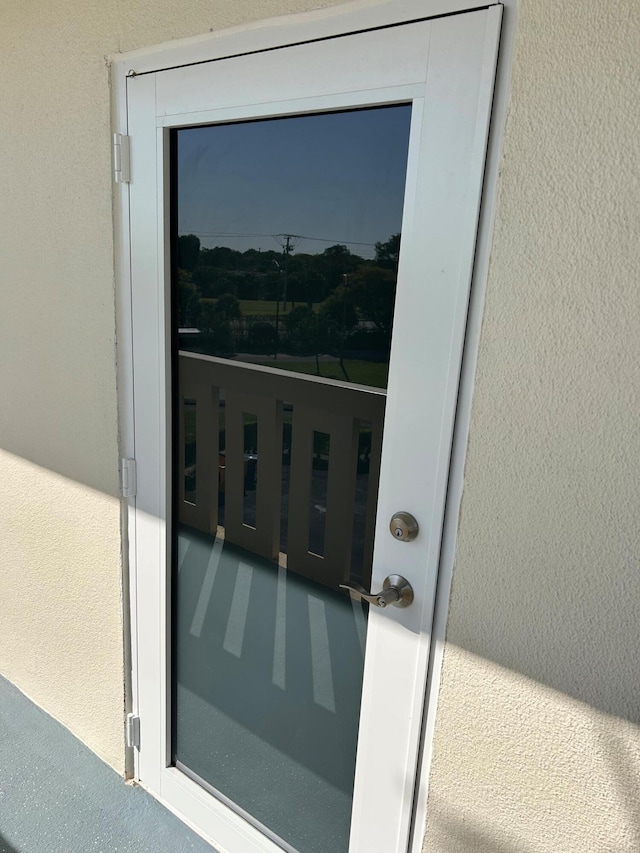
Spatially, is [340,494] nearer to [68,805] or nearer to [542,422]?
[542,422]

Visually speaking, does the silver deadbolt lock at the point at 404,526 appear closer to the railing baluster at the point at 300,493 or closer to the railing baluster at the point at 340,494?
the railing baluster at the point at 340,494

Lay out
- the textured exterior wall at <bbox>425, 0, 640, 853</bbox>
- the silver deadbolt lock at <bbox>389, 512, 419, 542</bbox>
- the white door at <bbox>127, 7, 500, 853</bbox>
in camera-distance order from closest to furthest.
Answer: the textured exterior wall at <bbox>425, 0, 640, 853</bbox>
the white door at <bbox>127, 7, 500, 853</bbox>
the silver deadbolt lock at <bbox>389, 512, 419, 542</bbox>

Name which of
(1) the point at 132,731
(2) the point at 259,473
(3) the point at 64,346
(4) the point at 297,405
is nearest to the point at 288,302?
(4) the point at 297,405

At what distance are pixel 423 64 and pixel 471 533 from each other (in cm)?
89

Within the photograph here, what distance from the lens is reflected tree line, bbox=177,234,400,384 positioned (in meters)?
1.30

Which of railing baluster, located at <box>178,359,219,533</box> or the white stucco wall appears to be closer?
the white stucco wall

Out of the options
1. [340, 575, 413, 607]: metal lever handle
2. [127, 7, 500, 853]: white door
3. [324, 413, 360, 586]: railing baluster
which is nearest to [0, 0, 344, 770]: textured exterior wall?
[127, 7, 500, 853]: white door

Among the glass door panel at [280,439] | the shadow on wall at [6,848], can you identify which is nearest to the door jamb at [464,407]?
the glass door panel at [280,439]

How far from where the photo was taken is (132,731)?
2012mm

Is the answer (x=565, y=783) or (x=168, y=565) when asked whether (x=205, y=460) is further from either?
(x=565, y=783)

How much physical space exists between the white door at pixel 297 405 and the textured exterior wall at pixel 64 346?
12 cm

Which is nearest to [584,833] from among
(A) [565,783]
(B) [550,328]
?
(A) [565,783]

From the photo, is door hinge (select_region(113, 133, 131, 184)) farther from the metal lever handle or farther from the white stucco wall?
the metal lever handle

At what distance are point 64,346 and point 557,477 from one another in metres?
1.50
